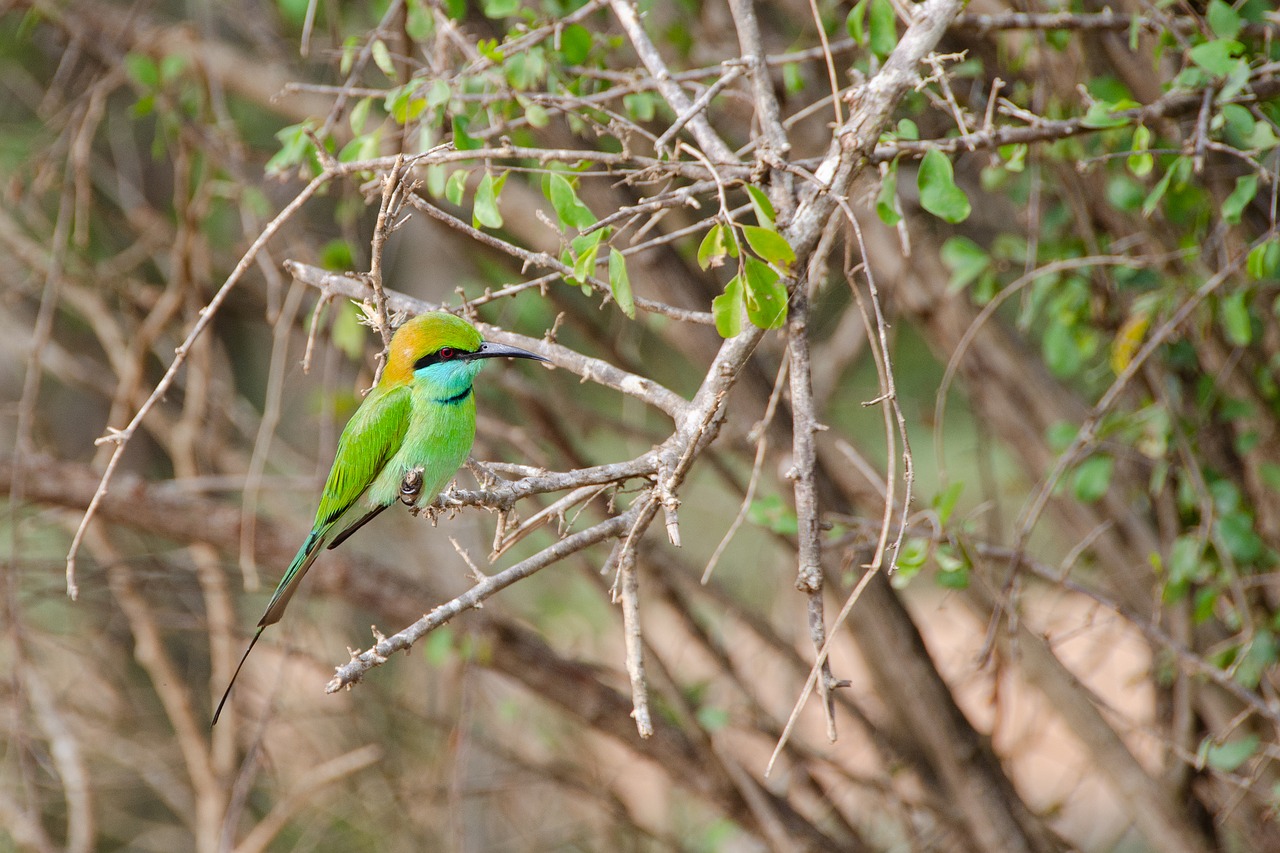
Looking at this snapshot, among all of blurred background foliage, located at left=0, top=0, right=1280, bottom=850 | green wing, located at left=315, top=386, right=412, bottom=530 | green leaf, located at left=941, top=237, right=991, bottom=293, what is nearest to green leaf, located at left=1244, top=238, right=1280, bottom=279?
blurred background foliage, located at left=0, top=0, right=1280, bottom=850

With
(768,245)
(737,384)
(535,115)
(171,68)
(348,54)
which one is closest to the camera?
(768,245)

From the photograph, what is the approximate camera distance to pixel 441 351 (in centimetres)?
304

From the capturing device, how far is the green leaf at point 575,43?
281 cm

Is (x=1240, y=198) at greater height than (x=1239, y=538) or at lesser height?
greater

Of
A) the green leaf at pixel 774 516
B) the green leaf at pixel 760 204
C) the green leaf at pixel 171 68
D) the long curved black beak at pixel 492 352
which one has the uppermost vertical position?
the green leaf at pixel 760 204

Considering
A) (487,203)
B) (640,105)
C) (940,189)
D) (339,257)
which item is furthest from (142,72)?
(940,189)

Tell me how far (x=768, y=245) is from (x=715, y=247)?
0.45 feet

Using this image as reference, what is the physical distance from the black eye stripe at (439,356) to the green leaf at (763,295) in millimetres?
1317

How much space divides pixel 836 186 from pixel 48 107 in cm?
356

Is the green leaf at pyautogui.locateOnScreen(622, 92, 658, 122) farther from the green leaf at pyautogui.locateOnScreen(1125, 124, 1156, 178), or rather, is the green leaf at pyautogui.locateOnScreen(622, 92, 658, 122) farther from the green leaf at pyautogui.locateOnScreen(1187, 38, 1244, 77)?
the green leaf at pyautogui.locateOnScreen(1187, 38, 1244, 77)

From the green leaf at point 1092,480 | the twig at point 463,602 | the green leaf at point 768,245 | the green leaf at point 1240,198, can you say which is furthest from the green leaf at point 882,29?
the green leaf at point 1092,480

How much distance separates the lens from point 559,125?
3.71 m

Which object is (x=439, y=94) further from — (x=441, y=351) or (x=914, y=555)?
(x=914, y=555)

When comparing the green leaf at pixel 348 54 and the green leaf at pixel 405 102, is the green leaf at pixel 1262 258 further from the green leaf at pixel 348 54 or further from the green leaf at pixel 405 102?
the green leaf at pixel 348 54
